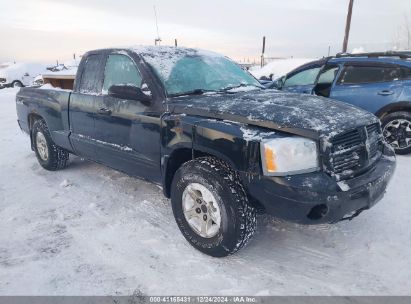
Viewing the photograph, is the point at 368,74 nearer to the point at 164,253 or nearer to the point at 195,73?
the point at 195,73

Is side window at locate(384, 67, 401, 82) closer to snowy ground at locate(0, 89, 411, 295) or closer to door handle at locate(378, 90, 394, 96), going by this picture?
door handle at locate(378, 90, 394, 96)

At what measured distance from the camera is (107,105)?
3939 mm

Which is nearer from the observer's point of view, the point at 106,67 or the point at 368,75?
the point at 106,67

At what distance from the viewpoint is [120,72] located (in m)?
3.99

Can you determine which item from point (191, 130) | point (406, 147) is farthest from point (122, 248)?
point (406, 147)

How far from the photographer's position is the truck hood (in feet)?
8.80

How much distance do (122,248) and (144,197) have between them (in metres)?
1.18

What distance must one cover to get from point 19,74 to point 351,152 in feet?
82.0

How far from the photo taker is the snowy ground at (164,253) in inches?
105

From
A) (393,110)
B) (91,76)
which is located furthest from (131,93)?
(393,110)

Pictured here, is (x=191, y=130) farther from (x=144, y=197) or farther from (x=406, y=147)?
(x=406, y=147)

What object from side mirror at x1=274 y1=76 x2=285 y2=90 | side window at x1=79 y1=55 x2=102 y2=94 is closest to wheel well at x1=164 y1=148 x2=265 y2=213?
side window at x1=79 y1=55 x2=102 y2=94

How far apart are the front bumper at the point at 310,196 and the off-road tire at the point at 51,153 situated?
3650 mm

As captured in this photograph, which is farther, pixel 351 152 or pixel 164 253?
pixel 164 253
